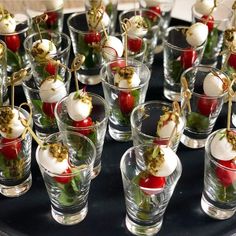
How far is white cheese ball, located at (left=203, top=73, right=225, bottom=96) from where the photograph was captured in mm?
963

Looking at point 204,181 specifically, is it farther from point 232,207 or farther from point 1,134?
point 1,134

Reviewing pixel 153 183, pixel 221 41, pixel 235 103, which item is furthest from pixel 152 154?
pixel 221 41

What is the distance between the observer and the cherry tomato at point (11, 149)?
33.1 inches

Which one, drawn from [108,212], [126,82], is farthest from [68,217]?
[126,82]

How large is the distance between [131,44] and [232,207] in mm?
437

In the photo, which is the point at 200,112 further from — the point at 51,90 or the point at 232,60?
the point at 51,90

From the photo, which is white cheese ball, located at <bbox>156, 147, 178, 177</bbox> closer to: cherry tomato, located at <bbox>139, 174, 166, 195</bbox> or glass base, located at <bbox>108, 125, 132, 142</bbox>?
cherry tomato, located at <bbox>139, 174, 166, 195</bbox>

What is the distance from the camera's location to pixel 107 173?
3.05ft

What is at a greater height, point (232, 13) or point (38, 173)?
point (232, 13)

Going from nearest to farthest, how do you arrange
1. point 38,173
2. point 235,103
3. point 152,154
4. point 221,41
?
point 152,154, point 38,173, point 235,103, point 221,41

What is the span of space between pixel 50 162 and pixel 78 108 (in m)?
0.14

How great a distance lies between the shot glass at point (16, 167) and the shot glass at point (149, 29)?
36 centimetres

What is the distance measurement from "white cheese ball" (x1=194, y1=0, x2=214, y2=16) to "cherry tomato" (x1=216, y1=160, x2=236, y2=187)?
481mm

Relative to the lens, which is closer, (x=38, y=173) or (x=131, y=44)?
(x=38, y=173)
